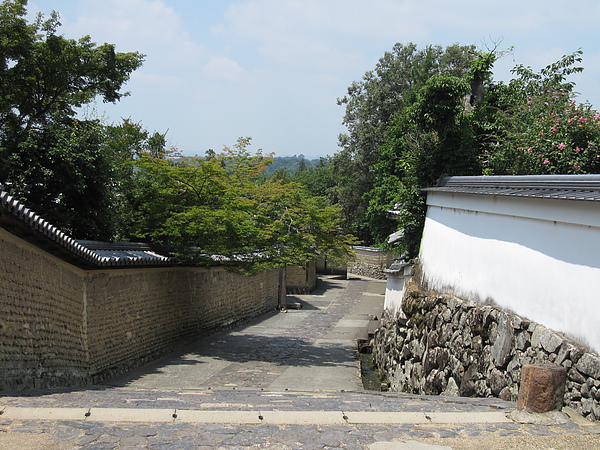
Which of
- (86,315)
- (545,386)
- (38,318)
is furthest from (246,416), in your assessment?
(86,315)

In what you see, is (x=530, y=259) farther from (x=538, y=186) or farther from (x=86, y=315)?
(x=86, y=315)

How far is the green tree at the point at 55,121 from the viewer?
1459cm

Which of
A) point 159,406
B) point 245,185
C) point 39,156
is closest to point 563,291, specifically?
point 159,406

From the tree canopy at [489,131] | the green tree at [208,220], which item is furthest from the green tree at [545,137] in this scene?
the green tree at [208,220]

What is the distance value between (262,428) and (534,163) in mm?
10136

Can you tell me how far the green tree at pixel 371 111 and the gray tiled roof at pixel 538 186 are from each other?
30.7m

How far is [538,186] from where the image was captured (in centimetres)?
841

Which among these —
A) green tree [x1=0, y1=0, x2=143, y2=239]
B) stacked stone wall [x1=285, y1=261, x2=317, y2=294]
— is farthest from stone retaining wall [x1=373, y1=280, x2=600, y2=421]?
stacked stone wall [x1=285, y1=261, x2=317, y2=294]

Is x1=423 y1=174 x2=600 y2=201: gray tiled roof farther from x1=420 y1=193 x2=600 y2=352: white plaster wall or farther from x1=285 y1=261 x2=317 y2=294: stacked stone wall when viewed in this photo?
x1=285 y1=261 x2=317 y2=294: stacked stone wall

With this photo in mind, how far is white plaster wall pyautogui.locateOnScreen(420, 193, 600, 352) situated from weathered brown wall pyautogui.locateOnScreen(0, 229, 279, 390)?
799 cm

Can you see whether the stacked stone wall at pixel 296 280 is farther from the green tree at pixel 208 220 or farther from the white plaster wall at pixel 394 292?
the white plaster wall at pixel 394 292

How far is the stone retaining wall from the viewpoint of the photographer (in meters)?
6.46

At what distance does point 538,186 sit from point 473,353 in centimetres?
296

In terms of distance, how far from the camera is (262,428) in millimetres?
6078
